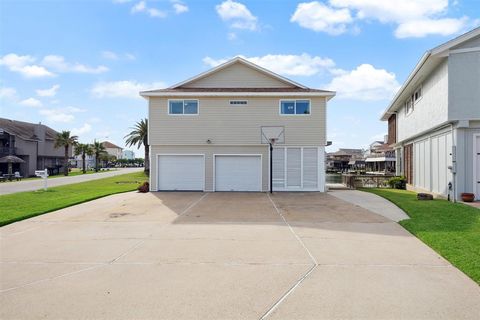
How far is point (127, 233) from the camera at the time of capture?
26.9 feet

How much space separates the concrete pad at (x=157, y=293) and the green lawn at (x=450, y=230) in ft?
9.43

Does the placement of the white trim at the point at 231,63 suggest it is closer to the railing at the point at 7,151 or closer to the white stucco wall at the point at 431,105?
the white stucco wall at the point at 431,105

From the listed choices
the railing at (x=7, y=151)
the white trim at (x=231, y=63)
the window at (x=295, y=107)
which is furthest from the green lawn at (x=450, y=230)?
the railing at (x=7, y=151)

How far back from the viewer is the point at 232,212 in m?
11.4

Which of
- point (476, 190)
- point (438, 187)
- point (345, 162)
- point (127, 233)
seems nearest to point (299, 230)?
point (127, 233)

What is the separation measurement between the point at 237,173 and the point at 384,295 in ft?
48.5

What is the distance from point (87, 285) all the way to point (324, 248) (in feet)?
14.3

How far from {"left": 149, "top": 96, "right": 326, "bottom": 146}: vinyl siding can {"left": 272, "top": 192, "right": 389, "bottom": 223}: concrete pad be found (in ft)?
18.4

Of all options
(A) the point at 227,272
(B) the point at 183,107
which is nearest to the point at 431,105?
(B) the point at 183,107

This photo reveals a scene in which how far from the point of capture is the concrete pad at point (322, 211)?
10.0 m

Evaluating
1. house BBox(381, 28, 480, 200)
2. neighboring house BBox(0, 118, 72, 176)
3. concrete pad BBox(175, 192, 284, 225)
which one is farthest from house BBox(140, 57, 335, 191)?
neighboring house BBox(0, 118, 72, 176)

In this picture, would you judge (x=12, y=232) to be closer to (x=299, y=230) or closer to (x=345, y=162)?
(x=299, y=230)

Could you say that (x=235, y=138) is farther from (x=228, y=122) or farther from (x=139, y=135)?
(x=139, y=135)

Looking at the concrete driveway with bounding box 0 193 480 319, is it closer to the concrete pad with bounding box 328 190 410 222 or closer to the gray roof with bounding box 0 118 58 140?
the concrete pad with bounding box 328 190 410 222
